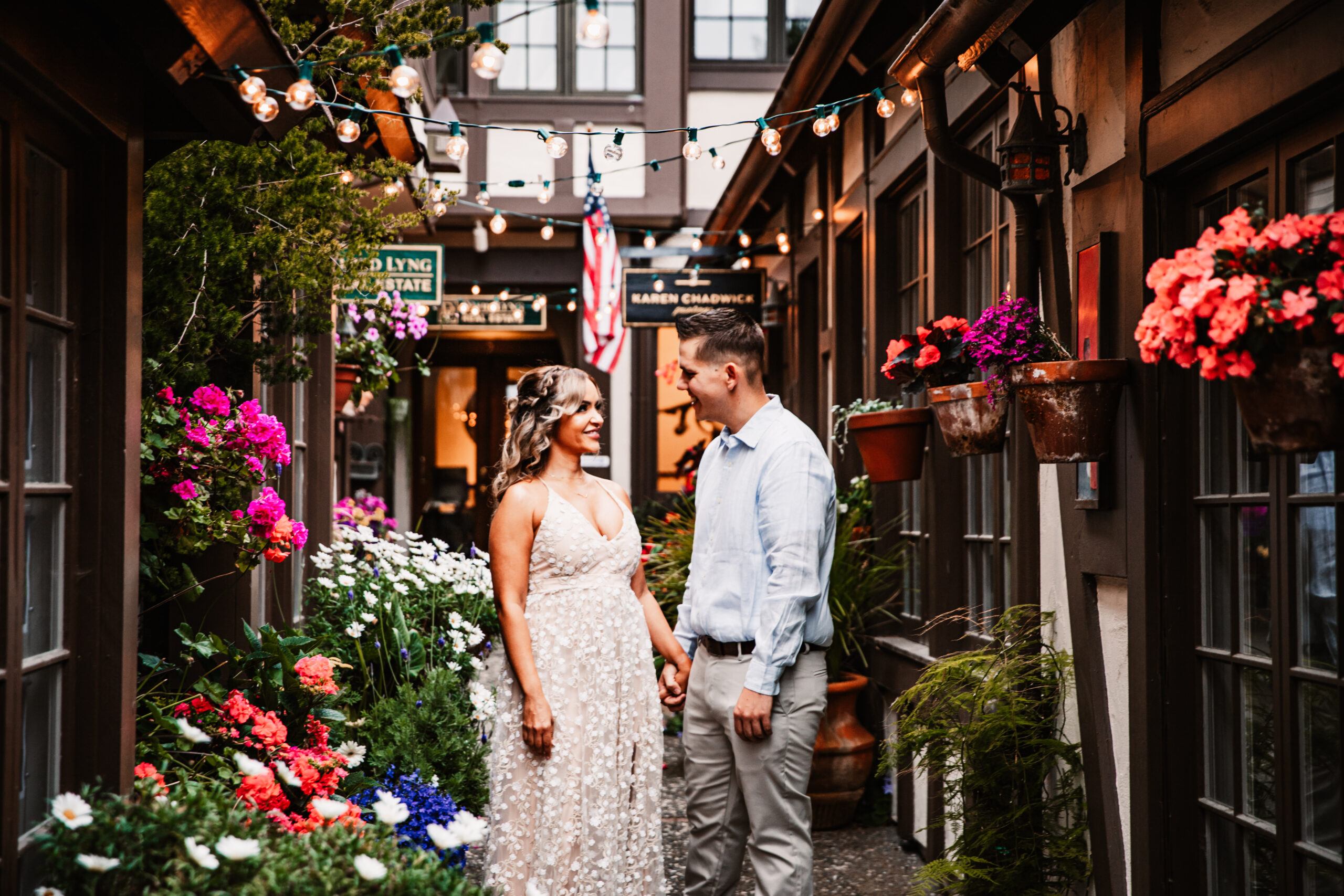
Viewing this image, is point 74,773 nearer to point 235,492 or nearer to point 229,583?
point 235,492

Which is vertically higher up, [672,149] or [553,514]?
[672,149]

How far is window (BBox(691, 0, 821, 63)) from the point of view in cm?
1083

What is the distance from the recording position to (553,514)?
10.9 feet

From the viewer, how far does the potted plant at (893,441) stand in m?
4.55

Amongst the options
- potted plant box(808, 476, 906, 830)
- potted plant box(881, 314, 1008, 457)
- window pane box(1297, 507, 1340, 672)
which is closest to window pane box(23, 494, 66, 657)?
potted plant box(881, 314, 1008, 457)

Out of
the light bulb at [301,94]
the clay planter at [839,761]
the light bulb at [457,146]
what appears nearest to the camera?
the light bulb at [301,94]

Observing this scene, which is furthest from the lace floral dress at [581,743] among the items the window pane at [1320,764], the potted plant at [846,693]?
the potted plant at [846,693]

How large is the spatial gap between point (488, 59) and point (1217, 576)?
7.40ft

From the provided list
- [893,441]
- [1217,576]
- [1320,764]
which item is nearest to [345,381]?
[893,441]

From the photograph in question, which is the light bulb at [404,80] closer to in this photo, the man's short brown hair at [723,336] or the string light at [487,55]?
the string light at [487,55]

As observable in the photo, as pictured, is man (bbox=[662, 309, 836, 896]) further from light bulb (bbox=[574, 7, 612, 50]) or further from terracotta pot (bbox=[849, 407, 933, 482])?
terracotta pot (bbox=[849, 407, 933, 482])

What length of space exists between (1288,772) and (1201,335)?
1176 mm

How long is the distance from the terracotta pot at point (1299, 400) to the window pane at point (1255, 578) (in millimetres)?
822

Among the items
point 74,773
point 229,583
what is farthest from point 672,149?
point 74,773
